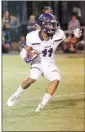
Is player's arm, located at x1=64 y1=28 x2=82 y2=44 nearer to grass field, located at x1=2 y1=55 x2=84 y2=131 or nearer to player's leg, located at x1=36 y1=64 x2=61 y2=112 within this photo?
player's leg, located at x1=36 y1=64 x2=61 y2=112

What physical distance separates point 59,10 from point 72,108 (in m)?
1.88

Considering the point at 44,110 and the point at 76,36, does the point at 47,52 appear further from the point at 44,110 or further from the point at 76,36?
the point at 44,110

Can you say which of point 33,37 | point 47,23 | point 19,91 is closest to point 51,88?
point 19,91

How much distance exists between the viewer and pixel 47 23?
470cm

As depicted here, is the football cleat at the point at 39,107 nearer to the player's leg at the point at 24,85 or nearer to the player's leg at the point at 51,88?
the player's leg at the point at 51,88

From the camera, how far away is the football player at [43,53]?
4.70 m

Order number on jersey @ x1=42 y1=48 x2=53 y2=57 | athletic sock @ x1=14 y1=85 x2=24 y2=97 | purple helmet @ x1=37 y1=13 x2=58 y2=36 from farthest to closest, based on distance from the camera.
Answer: athletic sock @ x1=14 y1=85 x2=24 y2=97 → number on jersey @ x1=42 y1=48 x2=53 y2=57 → purple helmet @ x1=37 y1=13 x2=58 y2=36

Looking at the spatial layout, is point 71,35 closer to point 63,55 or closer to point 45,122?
point 45,122

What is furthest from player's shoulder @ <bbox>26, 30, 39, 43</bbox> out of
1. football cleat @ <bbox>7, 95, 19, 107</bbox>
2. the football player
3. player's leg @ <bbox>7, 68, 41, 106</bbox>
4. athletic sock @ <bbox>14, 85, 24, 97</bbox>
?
football cleat @ <bbox>7, 95, 19, 107</bbox>

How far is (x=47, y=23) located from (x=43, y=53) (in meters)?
0.32

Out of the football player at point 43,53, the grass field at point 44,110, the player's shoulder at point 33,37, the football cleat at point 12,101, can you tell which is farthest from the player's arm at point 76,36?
the football cleat at point 12,101

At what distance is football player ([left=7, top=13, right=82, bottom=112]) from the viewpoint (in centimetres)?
470

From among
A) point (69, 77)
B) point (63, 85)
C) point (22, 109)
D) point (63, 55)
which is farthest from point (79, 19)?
point (22, 109)

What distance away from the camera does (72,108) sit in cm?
521
